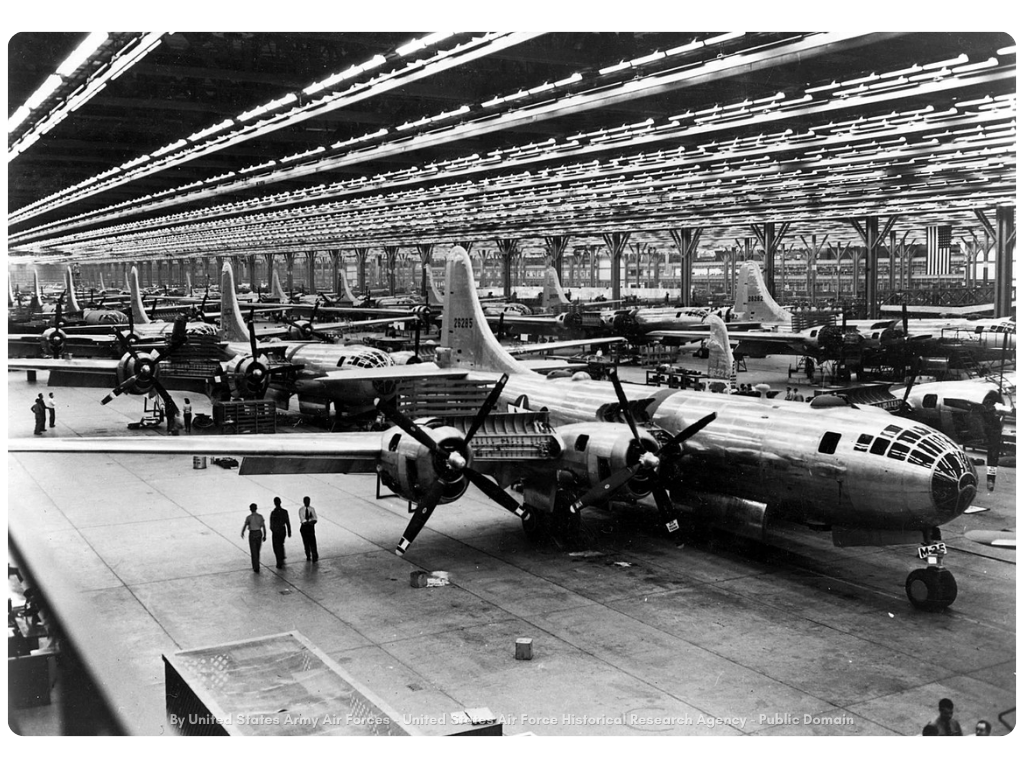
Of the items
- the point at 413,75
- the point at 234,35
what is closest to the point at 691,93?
the point at 413,75

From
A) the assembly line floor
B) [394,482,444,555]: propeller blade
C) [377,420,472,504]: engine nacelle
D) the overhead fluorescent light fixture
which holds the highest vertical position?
the overhead fluorescent light fixture

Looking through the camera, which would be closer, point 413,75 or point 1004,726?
point 1004,726

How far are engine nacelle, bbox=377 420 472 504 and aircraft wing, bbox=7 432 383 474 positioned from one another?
1.98 feet

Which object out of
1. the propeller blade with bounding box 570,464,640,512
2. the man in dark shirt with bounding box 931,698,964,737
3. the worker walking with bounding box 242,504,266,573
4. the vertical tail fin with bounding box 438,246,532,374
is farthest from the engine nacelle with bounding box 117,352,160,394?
the man in dark shirt with bounding box 931,698,964,737

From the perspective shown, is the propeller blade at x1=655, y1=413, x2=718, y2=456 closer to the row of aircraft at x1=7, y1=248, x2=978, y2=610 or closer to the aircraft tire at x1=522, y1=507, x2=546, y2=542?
the row of aircraft at x1=7, y1=248, x2=978, y2=610

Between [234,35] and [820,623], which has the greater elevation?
[234,35]

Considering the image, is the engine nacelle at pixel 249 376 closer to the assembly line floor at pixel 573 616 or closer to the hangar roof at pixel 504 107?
the hangar roof at pixel 504 107

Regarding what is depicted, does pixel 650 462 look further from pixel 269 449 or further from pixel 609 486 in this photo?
pixel 269 449

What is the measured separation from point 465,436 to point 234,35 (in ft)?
32.1

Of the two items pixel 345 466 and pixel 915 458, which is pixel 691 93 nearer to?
pixel 915 458

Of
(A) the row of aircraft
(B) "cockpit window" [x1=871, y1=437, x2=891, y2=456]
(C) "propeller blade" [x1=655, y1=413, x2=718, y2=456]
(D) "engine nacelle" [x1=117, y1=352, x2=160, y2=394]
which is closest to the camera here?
(A) the row of aircraft

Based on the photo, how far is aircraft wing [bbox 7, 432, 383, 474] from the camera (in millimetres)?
20922

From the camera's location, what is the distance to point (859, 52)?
795 inches

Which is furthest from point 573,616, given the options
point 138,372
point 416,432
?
point 138,372
